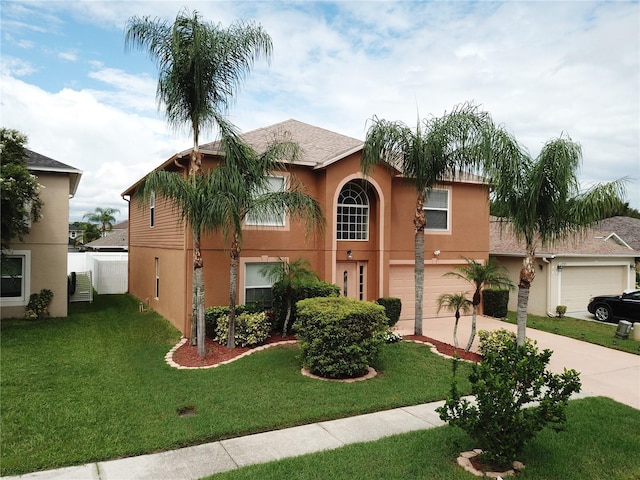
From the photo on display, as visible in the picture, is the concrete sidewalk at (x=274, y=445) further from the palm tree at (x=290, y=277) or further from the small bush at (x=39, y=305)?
the small bush at (x=39, y=305)

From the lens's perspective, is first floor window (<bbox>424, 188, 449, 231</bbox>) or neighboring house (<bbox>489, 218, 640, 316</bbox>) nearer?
first floor window (<bbox>424, 188, 449, 231</bbox>)

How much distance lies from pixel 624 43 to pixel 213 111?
30.9 ft

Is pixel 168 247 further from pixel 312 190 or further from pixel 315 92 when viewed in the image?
pixel 315 92

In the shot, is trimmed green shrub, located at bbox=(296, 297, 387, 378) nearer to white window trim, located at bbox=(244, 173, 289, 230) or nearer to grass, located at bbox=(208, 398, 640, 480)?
grass, located at bbox=(208, 398, 640, 480)

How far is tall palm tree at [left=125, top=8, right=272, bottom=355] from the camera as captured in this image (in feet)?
30.3

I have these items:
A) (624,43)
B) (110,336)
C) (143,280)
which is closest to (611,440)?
(624,43)

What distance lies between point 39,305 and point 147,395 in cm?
864

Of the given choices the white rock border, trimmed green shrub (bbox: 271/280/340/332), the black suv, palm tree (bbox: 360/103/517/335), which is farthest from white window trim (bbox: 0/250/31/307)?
the black suv

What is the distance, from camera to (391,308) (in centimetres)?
1327

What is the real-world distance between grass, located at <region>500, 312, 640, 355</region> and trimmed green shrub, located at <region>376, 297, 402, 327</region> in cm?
485

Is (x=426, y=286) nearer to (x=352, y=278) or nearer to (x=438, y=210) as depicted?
(x=438, y=210)

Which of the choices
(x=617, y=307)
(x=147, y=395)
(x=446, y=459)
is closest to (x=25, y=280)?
(x=147, y=395)

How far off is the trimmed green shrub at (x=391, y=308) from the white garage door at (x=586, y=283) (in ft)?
29.3

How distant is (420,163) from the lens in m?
11.1
